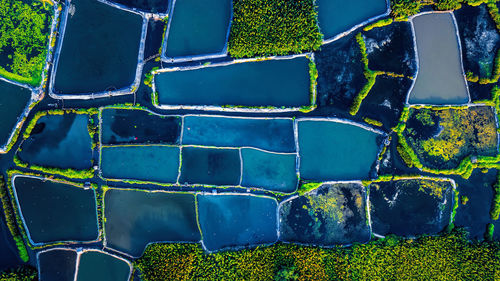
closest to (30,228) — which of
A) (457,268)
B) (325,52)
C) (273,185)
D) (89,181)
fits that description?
(89,181)

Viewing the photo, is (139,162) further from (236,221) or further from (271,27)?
(271,27)

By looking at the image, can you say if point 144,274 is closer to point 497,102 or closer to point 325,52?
point 325,52

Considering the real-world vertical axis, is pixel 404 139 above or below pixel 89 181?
above

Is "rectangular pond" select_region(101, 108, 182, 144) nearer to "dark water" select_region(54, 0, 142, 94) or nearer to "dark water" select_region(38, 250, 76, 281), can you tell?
"dark water" select_region(54, 0, 142, 94)

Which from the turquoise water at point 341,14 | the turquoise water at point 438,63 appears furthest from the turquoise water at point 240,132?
the turquoise water at point 438,63

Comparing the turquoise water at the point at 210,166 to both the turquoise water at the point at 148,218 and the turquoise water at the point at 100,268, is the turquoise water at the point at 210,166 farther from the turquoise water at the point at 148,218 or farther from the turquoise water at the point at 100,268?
the turquoise water at the point at 100,268

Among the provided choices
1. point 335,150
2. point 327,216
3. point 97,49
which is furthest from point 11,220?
point 335,150
